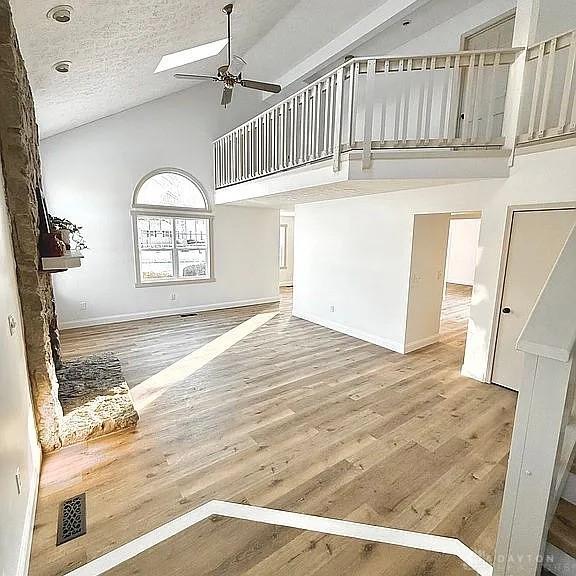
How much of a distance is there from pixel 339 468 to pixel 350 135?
10.2ft

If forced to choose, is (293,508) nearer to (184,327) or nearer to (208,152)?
(184,327)

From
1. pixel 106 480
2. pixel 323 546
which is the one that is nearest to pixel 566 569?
pixel 323 546

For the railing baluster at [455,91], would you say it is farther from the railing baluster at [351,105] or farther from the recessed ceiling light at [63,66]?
the recessed ceiling light at [63,66]

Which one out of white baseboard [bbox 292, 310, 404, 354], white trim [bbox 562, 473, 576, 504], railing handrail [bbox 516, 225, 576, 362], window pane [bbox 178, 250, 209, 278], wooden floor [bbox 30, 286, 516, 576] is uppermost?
railing handrail [bbox 516, 225, 576, 362]

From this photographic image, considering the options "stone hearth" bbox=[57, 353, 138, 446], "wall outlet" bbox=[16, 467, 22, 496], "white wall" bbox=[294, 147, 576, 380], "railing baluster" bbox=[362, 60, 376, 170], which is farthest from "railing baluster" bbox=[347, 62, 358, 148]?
"wall outlet" bbox=[16, 467, 22, 496]

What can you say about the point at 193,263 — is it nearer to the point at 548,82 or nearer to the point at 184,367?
the point at 184,367

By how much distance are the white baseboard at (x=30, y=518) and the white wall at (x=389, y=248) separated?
4.20 metres

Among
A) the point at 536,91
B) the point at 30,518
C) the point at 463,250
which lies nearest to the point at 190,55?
the point at 536,91

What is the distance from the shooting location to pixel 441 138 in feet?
10.9

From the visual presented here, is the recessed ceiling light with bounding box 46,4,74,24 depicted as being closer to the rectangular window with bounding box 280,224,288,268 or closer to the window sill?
the window sill

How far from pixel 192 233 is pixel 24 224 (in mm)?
4806

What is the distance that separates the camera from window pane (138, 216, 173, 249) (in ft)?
21.0

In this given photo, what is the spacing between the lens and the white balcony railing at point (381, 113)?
324cm

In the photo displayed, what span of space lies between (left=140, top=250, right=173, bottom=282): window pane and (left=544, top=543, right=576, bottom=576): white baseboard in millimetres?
6605
